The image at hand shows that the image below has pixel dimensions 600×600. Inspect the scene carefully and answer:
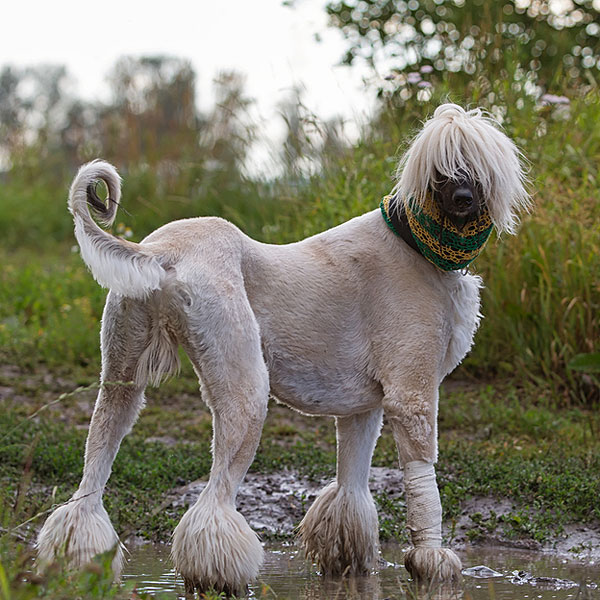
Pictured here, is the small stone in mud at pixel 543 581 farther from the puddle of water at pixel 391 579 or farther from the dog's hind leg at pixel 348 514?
the dog's hind leg at pixel 348 514

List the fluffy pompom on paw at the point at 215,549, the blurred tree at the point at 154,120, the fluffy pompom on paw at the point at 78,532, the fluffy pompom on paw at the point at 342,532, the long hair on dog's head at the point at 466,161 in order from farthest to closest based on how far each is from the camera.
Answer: the blurred tree at the point at 154,120
the fluffy pompom on paw at the point at 342,532
the long hair on dog's head at the point at 466,161
the fluffy pompom on paw at the point at 78,532
the fluffy pompom on paw at the point at 215,549

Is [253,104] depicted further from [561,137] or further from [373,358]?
[373,358]

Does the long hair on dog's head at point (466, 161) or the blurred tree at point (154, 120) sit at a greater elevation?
the blurred tree at point (154, 120)

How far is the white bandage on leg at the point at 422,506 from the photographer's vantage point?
3756mm

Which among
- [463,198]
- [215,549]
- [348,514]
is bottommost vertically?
[215,549]

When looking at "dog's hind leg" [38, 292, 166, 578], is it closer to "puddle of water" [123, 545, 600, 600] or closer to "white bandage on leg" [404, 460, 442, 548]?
"puddle of water" [123, 545, 600, 600]

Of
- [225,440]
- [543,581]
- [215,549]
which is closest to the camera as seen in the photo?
[215,549]

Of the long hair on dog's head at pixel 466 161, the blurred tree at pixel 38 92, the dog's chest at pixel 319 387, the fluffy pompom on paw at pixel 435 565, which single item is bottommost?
the fluffy pompom on paw at pixel 435 565

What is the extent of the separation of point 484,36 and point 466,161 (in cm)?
554

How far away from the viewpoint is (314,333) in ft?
12.6

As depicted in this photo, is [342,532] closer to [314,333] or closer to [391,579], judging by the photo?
[391,579]

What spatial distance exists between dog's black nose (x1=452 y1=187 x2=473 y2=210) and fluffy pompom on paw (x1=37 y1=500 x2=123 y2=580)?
1791mm

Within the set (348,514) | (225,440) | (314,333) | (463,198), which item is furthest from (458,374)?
(225,440)

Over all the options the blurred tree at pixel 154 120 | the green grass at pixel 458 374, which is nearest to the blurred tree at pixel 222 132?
the blurred tree at pixel 154 120
